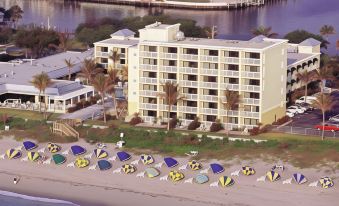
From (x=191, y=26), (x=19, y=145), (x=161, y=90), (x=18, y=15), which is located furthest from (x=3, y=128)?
(x=18, y=15)

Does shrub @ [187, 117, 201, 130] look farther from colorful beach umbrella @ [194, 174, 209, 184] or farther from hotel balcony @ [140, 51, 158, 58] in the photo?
colorful beach umbrella @ [194, 174, 209, 184]

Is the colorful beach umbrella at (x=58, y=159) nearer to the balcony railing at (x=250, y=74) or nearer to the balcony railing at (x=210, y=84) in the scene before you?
the balcony railing at (x=210, y=84)

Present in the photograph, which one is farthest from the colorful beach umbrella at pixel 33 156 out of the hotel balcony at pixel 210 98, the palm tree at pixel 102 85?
the hotel balcony at pixel 210 98

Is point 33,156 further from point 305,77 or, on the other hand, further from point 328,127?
point 305,77

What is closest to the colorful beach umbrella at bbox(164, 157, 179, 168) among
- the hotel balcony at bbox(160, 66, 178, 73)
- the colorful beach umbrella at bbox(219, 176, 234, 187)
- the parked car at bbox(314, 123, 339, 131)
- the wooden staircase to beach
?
the colorful beach umbrella at bbox(219, 176, 234, 187)

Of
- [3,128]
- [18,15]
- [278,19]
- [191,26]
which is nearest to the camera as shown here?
[3,128]

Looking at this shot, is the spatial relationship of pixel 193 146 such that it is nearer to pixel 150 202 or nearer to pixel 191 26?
pixel 150 202
